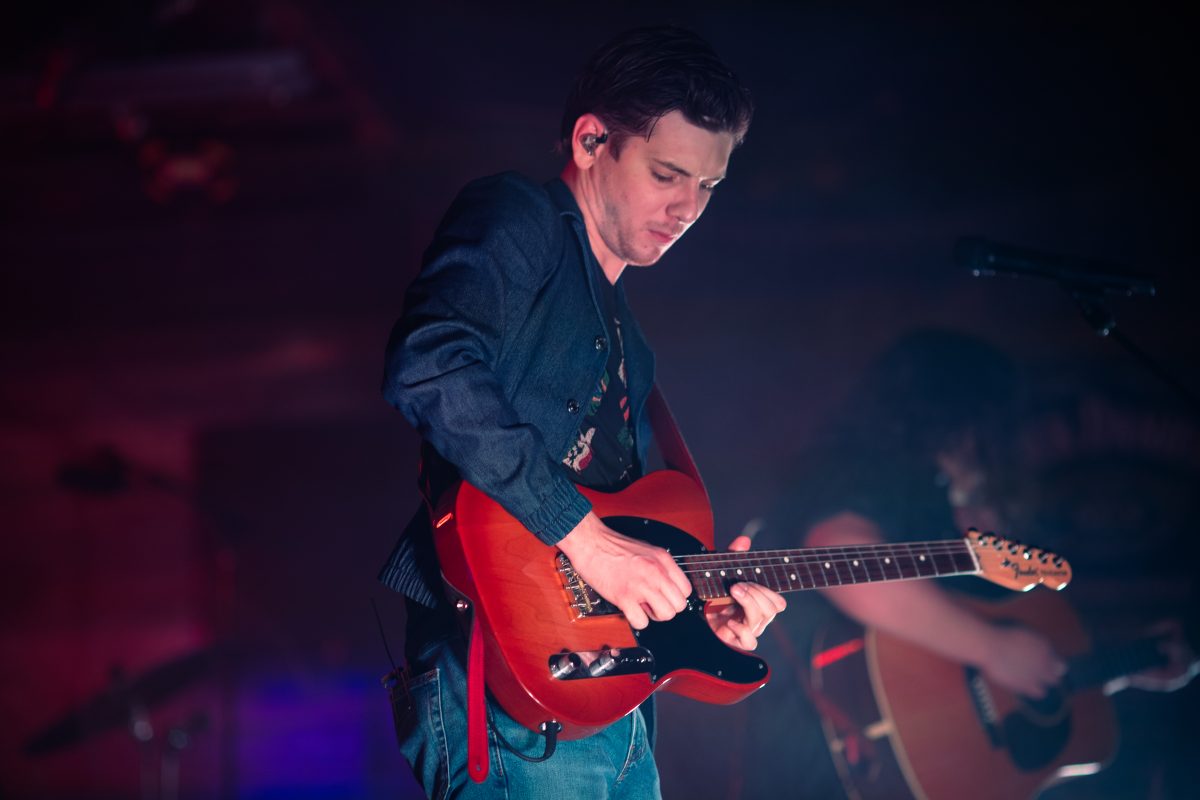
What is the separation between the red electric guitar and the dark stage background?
9.47ft

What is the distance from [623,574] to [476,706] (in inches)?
14.9

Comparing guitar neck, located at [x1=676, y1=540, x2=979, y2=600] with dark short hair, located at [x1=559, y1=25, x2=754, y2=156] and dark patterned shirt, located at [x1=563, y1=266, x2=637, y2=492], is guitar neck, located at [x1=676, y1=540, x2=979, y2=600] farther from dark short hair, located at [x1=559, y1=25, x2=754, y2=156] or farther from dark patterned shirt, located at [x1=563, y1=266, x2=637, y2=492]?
dark short hair, located at [x1=559, y1=25, x2=754, y2=156]

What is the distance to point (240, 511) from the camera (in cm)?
512

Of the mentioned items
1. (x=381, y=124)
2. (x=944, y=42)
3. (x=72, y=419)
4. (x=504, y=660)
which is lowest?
(x=504, y=660)

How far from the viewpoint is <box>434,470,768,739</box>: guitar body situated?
5.60 ft

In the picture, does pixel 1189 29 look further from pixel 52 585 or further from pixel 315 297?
pixel 52 585

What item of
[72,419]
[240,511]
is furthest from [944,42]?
[72,419]

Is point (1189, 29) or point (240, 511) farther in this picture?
point (240, 511)

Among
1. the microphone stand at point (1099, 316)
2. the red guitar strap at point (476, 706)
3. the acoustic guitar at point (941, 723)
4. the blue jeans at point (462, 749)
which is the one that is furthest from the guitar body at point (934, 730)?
the red guitar strap at point (476, 706)

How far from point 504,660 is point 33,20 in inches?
183

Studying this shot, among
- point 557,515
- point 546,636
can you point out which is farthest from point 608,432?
point 546,636

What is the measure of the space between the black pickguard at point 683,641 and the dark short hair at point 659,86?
0.91 m

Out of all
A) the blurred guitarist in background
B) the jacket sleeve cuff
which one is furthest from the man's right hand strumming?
the blurred guitarist in background

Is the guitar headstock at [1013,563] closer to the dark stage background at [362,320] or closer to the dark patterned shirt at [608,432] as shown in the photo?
the dark patterned shirt at [608,432]
